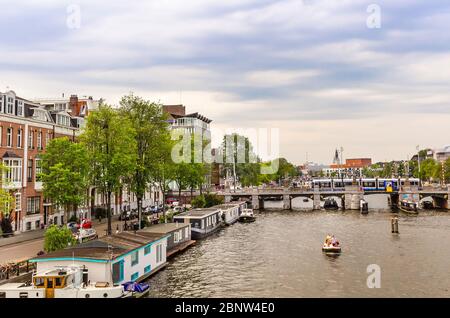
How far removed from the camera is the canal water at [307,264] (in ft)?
135

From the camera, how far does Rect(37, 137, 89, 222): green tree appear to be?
2111 inches

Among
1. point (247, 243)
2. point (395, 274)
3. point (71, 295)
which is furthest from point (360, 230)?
point (71, 295)

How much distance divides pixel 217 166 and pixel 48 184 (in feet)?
429

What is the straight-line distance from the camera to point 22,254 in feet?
158

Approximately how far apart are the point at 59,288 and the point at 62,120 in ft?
168

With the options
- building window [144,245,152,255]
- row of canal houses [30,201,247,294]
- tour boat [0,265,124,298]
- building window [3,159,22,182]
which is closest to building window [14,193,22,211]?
building window [3,159,22,182]

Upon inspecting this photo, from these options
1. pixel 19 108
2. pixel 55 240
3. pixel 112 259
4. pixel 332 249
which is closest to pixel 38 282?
pixel 112 259

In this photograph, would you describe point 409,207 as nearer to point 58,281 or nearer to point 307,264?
point 307,264

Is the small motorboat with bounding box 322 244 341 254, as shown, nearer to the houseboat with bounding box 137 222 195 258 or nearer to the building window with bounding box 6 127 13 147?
→ the houseboat with bounding box 137 222 195 258

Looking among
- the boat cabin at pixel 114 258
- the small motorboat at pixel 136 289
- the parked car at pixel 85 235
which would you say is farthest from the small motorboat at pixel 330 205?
the small motorboat at pixel 136 289

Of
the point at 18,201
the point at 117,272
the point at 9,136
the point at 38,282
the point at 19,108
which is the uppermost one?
the point at 19,108

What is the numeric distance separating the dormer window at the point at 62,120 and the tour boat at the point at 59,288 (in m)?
47.1

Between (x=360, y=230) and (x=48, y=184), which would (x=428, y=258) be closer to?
(x=360, y=230)

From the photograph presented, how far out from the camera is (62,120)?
78.5 meters
